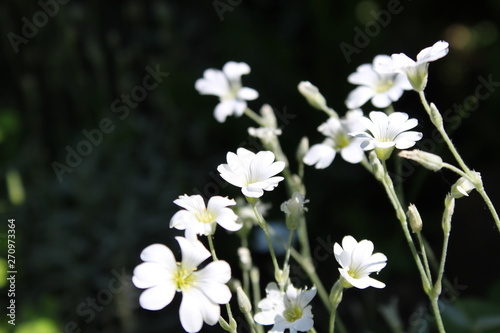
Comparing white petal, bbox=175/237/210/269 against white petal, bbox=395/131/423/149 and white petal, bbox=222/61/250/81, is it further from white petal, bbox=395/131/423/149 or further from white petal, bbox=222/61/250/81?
white petal, bbox=222/61/250/81

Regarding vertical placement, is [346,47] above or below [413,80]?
below

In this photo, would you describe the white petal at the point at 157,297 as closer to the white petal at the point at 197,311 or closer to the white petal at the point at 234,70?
the white petal at the point at 197,311

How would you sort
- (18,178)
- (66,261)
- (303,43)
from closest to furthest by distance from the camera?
(66,261)
(18,178)
(303,43)

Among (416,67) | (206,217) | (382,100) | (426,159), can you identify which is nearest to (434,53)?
(416,67)

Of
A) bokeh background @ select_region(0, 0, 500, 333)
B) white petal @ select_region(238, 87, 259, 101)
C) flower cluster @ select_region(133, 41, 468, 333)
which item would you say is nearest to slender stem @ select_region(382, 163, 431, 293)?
flower cluster @ select_region(133, 41, 468, 333)

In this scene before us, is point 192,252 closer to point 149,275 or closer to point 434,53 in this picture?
point 149,275

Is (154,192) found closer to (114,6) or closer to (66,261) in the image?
(66,261)

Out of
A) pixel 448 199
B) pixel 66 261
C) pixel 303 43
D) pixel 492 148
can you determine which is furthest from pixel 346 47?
pixel 448 199
